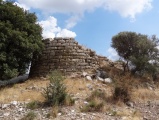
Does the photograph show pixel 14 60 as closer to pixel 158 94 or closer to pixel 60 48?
pixel 60 48

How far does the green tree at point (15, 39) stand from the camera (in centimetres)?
1415

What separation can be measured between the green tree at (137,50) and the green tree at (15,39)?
4.91 metres

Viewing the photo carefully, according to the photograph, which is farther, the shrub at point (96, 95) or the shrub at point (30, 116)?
the shrub at point (96, 95)

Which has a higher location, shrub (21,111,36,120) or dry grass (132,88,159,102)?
dry grass (132,88,159,102)

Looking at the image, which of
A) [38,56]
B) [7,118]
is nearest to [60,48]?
[38,56]

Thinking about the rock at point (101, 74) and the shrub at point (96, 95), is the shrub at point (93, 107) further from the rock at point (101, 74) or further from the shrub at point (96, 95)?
the rock at point (101, 74)

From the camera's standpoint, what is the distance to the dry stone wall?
1575 cm

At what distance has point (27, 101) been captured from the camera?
1203cm

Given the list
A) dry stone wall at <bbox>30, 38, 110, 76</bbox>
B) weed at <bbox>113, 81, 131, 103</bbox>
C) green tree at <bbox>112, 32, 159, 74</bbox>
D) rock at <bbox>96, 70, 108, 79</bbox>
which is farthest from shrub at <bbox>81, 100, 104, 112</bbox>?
green tree at <bbox>112, 32, 159, 74</bbox>

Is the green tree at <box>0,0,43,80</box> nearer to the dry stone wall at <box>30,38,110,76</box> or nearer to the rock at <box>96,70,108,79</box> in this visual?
the dry stone wall at <box>30,38,110,76</box>

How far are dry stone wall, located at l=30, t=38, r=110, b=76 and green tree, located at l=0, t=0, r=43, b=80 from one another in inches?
25.8

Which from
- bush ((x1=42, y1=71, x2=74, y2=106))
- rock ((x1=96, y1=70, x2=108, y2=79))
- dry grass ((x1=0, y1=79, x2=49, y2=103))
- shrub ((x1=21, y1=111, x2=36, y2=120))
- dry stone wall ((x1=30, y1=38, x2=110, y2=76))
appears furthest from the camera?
dry stone wall ((x1=30, y1=38, x2=110, y2=76))

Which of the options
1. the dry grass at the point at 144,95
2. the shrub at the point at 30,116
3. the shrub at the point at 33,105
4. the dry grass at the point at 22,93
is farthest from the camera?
the dry grass at the point at 144,95

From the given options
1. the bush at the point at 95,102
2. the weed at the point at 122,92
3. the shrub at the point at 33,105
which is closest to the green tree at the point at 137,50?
the weed at the point at 122,92
